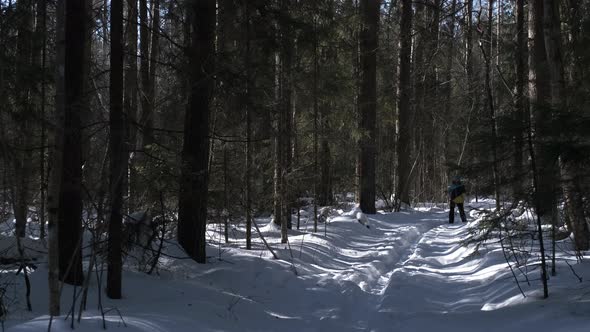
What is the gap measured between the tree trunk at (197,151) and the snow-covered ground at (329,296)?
380mm

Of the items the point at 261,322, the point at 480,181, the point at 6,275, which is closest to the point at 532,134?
the point at 480,181

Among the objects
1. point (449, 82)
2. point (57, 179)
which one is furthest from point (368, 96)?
point (57, 179)

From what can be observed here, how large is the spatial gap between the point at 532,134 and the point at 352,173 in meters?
13.1

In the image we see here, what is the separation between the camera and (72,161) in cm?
722

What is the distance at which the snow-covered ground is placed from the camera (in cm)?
626

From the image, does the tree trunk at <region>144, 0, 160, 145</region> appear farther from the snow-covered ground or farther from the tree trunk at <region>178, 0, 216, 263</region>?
the snow-covered ground

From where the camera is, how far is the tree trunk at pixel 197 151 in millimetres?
9156

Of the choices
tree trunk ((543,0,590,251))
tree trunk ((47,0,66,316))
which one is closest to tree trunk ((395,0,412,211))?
tree trunk ((543,0,590,251))

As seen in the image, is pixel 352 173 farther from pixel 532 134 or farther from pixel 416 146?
pixel 416 146

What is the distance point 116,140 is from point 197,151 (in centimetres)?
297

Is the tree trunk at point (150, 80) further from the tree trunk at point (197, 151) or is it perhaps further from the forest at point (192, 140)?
the tree trunk at point (197, 151)

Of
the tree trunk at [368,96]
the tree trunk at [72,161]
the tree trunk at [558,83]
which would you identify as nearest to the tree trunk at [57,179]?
the tree trunk at [72,161]

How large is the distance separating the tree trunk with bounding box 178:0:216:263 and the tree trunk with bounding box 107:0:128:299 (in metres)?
2.02

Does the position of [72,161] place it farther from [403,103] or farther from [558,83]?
[403,103]
